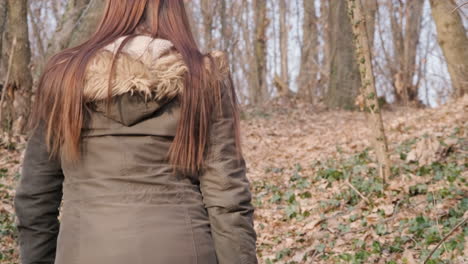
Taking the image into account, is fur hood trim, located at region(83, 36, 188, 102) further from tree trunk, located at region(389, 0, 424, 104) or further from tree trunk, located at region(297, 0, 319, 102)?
tree trunk, located at region(297, 0, 319, 102)

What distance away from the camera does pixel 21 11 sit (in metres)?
10.7

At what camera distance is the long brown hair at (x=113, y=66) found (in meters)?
2.09

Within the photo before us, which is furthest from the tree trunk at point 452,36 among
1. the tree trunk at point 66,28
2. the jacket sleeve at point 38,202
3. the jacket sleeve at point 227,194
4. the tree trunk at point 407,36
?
the jacket sleeve at point 38,202

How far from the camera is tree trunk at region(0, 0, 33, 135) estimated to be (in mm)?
10438

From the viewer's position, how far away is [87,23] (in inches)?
413

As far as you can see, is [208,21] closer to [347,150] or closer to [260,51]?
[260,51]

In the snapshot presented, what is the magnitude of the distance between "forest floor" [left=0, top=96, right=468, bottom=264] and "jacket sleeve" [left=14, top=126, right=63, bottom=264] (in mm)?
3487

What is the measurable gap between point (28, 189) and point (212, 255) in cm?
79

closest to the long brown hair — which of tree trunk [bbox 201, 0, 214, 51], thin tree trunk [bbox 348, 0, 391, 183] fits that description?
thin tree trunk [bbox 348, 0, 391, 183]

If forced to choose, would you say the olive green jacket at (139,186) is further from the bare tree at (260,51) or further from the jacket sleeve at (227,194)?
the bare tree at (260,51)

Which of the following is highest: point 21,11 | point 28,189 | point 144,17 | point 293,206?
point 21,11

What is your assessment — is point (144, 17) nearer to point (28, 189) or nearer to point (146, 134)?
point (146, 134)

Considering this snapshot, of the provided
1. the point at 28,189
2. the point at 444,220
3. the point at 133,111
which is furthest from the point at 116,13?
the point at 444,220

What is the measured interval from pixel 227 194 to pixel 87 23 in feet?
29.6
